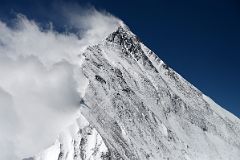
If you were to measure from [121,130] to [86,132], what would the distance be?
758 inches

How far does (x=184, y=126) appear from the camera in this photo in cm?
16575

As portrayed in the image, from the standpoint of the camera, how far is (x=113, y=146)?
117562 millimetres

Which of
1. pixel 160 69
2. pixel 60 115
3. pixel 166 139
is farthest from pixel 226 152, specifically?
pixel 60 115

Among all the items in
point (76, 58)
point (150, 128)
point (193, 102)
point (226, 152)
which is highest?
point (76, 58)

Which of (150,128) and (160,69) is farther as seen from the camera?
(160,69)

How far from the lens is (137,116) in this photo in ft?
480

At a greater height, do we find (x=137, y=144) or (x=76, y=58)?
(x=76, y=58)

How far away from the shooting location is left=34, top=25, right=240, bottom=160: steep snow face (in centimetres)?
11506

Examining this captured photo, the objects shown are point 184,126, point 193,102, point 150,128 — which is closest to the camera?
point 150,128

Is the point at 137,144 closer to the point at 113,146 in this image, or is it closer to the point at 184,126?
the point at 113,146

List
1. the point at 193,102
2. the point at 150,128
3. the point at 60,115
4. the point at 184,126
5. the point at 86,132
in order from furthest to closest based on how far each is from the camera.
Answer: the point at 193,102 → the point at 184,126 → the point at 150,128 → the point at 60,115 → the point at 86,132

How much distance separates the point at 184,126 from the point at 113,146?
2097 inches

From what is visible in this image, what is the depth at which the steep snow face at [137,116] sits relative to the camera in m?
115

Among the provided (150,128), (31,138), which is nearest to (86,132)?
(31,138)
